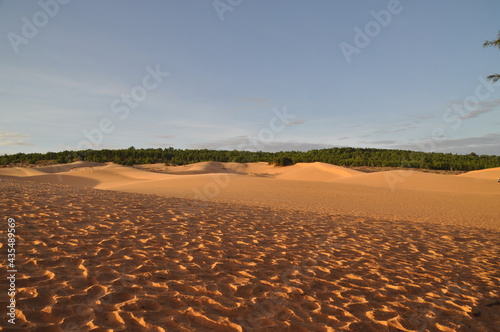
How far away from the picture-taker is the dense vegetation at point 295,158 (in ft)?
156

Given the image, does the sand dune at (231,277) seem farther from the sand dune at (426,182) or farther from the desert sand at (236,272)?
the sand dune at (426,182)

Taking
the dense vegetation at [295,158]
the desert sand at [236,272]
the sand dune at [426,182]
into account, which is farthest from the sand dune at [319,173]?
the desert sand at [236,272]

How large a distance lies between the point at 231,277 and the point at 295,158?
169 feet

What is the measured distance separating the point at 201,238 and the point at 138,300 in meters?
2.86

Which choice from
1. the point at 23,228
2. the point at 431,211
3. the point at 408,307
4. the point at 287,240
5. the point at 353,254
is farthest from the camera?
the point at 431,211

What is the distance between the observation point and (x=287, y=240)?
6.88 metres

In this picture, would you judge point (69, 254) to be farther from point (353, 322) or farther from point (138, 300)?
point (353, 322)

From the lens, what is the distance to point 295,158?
181ft

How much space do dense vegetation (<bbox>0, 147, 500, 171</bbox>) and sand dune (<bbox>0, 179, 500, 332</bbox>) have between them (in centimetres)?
3990

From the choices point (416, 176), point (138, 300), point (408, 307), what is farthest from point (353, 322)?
point (416, 176)

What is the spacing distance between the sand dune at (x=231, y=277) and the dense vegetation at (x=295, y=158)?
39.9 meters

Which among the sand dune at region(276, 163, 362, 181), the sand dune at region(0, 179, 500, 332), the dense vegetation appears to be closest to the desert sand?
the sand dune at region(0, 179, 500, 332)

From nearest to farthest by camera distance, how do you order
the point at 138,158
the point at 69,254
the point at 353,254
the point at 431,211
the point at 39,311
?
the point at 39,311 → the point at 69,254 → the point at 353,254 → the point at 431,211 → the point at 138,158

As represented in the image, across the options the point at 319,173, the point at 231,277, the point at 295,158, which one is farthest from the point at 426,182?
the point at 295,158
